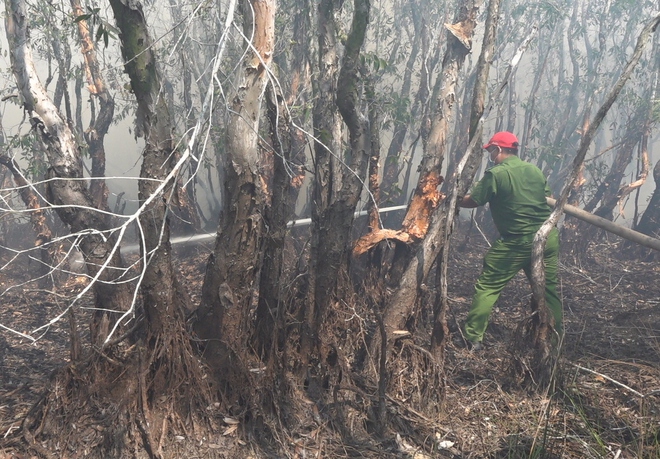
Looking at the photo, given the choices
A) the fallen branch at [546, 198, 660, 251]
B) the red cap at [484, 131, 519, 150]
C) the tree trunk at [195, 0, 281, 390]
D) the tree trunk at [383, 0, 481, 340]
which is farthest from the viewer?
the tree trunk at [383, 0, 481, 340]

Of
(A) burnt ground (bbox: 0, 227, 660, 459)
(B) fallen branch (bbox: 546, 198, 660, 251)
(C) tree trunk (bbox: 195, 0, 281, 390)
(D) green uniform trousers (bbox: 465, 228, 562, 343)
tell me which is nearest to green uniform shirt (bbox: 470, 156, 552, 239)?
(D) green uniform trousers (bbox: 465, 228, 562, 343)

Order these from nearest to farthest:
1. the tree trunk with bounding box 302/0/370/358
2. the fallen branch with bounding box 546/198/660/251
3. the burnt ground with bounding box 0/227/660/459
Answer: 1. the burnt ground with bounding box 0/227/660/459
2. the tree trunk with bounding box 302/0/370/358
3. the fallen branch with bounding box 546/198/660/251

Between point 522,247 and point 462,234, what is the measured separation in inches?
186

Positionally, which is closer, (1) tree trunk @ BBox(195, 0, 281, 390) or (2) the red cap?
(1) tree trunk @ BBox(195, 0, 281, 390)

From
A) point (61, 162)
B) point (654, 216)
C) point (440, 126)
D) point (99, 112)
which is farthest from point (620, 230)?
point (99, 112)

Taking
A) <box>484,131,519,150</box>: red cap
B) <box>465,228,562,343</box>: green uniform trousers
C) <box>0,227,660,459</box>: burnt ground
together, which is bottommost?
<box>0,227,660,459</box>: burnt ground

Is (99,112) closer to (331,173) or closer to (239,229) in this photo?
(331,173)

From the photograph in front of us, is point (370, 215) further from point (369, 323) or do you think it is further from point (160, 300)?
point (160, 300)

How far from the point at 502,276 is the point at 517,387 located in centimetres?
111

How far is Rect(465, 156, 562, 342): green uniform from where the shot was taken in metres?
4.94

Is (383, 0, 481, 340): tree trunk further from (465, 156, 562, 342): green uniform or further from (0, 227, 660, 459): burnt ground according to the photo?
(0, 227, 660, 459): burnt ground

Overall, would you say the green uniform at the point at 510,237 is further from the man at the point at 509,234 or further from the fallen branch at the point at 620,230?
the fallen branch at the point at 620,230

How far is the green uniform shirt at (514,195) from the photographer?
4953 millimetres

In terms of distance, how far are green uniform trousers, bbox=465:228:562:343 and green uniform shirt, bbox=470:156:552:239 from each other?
12 cm
